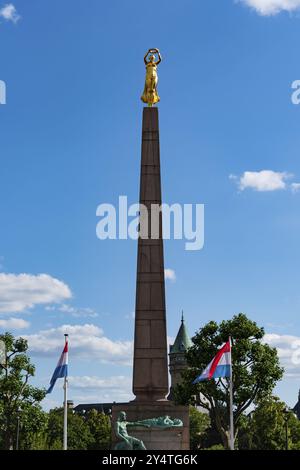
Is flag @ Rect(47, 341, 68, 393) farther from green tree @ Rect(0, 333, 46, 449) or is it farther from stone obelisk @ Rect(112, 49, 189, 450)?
green tree @ Rect(0, 333, 46, 449)

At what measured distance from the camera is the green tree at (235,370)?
47625mm

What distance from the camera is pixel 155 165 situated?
1339 inches

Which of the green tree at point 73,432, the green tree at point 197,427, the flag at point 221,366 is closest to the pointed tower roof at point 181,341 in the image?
the green tree at point 197,427

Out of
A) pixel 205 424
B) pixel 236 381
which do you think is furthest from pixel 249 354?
pixel 205 424

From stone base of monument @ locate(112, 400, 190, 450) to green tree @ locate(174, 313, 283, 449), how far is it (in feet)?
58.8

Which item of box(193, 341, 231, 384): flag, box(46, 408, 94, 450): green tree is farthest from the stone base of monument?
box(46, 408, 94, 450): green tree

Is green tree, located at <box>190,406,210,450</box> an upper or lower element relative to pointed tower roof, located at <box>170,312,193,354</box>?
lower

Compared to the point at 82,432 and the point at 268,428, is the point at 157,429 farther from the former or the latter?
the point at 82,432

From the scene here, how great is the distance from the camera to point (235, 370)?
47250 mm

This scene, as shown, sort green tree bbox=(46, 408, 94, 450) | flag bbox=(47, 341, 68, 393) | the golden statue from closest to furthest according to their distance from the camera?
flag bbox=(47, 341, 68, 393), the golden statue, green tree bbox=(46, 408, 94, 450)

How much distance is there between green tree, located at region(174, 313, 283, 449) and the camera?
47625mm

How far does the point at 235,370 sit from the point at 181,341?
100623mm

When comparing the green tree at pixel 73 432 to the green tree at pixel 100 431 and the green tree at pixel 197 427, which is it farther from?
the green tree at pixel 197 427
